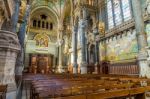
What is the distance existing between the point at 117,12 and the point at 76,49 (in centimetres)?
748

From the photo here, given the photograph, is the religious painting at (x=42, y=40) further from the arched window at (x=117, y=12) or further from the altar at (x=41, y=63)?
the arched window at (x=117, y=12)

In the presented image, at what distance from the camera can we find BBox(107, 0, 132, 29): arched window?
11975mm

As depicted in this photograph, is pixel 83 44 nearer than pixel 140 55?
No

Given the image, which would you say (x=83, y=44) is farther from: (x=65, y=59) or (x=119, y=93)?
(x=119, y=93)

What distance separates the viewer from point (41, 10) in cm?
2542

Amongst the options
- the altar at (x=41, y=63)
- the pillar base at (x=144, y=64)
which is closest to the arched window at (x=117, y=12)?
the pillar base at (x=144, y=64)

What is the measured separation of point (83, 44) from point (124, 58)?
5.23m

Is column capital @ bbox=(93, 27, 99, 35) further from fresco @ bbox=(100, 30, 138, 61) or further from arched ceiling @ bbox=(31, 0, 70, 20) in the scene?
arched ceiling @ bbox=(31, 0, 70, 20)

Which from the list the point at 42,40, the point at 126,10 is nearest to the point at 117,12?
the point at 126,10

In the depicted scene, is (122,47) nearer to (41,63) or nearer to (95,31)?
(95,31)

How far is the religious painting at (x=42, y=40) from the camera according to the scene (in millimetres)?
24375

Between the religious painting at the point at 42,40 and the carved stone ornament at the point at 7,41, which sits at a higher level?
the religious painting at the point at 42,40

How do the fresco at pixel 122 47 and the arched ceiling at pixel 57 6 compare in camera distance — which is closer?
the fresco at pixel 122 47

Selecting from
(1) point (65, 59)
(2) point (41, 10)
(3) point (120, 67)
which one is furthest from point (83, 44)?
(2) point (41, 10)
